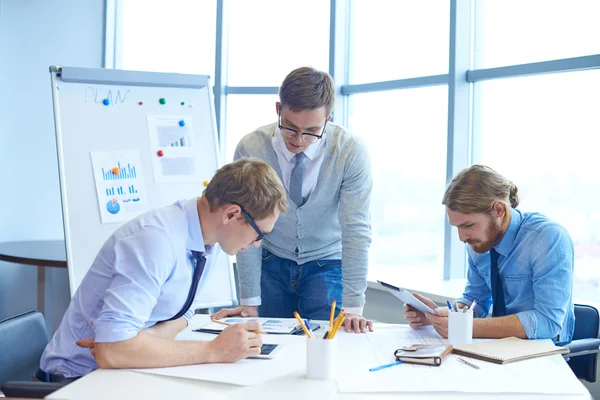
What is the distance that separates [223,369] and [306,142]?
0.89 m

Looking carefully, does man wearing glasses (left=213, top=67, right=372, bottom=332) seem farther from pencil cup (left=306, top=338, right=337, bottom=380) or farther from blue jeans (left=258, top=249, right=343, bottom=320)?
pencil cup (left=306, top=338, right=337, bottom=380)

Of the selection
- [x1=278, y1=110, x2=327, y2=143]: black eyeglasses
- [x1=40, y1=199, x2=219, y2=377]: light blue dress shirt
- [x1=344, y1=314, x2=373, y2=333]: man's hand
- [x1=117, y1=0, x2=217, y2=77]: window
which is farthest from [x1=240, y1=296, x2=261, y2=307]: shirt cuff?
[x1=117, y1=0, x2=217, y2=77]: window

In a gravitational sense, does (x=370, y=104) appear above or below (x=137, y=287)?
above

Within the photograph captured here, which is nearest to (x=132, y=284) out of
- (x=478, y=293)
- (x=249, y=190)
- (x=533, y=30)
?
(x=249, y=190)

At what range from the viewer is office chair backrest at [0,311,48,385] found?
1763 mm

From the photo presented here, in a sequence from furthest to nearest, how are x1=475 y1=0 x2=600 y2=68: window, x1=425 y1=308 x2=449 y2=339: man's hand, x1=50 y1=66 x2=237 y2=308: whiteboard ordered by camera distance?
x1=475 y1=0 x2=600 y2=68: window, x1=50 y1=66 x2=237 y2=308: whiteboard, x1=425 y1=308 x2=449 y2=339: man's hand

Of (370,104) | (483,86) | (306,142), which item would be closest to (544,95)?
(483,86)

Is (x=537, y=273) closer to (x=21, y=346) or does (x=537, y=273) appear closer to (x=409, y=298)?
(x=409, y=298)

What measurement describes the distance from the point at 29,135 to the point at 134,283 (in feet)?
10.6

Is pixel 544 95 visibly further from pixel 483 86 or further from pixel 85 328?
pixel 85 328

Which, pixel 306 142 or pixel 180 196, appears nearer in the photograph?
pixel 306 142

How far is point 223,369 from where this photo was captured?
1.51 m

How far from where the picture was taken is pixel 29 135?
427cm

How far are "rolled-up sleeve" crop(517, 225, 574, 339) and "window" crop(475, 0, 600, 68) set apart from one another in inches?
57.1
